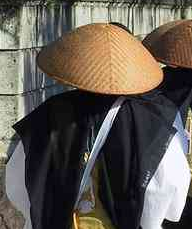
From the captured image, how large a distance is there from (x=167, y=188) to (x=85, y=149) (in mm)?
384

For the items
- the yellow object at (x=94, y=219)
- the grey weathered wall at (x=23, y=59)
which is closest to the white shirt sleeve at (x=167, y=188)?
the yellow object at (x=94, y=219)

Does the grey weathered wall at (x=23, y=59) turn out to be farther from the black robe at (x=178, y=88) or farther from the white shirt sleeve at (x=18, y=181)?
the black robe at (x=178, y=88)

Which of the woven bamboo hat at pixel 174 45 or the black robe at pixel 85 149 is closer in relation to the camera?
the black robe at pixel 85 149

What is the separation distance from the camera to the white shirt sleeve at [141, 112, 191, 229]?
2.85 metres

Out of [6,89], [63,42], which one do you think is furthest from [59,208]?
[6,89]

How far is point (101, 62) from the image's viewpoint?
280 cm

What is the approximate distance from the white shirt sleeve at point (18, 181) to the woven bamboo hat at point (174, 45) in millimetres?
865

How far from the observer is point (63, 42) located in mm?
2904

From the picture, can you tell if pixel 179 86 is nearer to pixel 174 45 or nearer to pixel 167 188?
pixel 174 45

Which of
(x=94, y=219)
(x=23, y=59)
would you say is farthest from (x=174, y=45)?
(x=23, y=59)

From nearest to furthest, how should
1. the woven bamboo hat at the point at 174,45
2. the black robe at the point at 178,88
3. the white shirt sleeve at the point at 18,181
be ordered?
the white shirt sleeve at the point at 18,181 < the woven bamboo hat at the point at 174,45 < the black robe at the point at 178,88

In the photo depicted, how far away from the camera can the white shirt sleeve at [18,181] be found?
3.08m

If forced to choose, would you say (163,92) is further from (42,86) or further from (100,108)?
(42,86)

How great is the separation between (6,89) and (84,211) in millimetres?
2534
